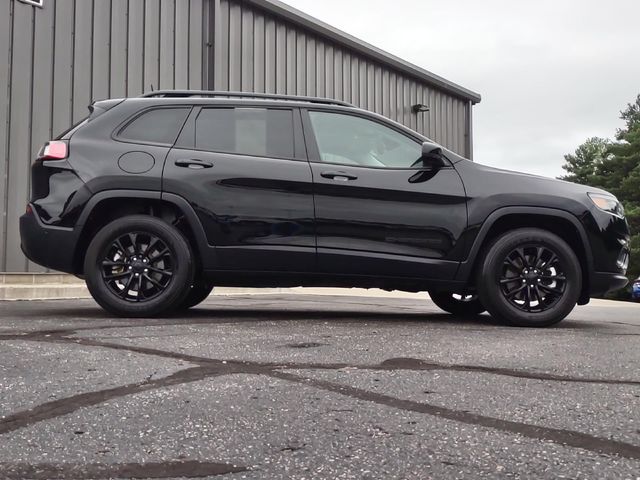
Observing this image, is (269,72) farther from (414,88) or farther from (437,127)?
(437,127)

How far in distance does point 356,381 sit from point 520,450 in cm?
96

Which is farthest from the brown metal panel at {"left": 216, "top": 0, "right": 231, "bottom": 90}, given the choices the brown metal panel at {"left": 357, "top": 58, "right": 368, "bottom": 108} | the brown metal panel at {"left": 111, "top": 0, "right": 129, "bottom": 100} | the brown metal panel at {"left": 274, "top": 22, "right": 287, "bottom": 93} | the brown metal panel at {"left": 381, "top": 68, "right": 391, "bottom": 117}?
the brown metal panel at {"left": 381, "top": 68, "right": 391, "bottom": 117}

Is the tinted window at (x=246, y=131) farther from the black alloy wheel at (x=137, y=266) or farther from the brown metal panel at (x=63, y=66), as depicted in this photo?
the brown metal panel at (x=63, y=66)

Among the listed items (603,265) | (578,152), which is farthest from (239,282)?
(578,152)

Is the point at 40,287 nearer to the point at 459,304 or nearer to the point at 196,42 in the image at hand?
the point at 196,42

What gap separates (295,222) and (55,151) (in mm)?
1917

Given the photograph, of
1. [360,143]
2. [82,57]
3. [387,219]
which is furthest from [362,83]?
[387,219]

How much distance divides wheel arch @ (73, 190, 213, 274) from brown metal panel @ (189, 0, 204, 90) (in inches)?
257

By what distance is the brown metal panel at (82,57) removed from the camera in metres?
9.51

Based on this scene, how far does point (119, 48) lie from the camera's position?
1004 centimetres

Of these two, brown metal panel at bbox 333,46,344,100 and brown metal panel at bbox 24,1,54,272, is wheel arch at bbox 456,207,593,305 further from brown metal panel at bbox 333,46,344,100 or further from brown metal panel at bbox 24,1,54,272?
brown metal panel at bbox 333,46,344,100

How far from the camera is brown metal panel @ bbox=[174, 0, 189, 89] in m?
11.0

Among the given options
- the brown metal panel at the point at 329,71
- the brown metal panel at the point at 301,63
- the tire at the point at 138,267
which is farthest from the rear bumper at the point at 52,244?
the brown metal panel at the point at 329,71

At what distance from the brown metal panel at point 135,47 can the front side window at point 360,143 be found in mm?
5794
